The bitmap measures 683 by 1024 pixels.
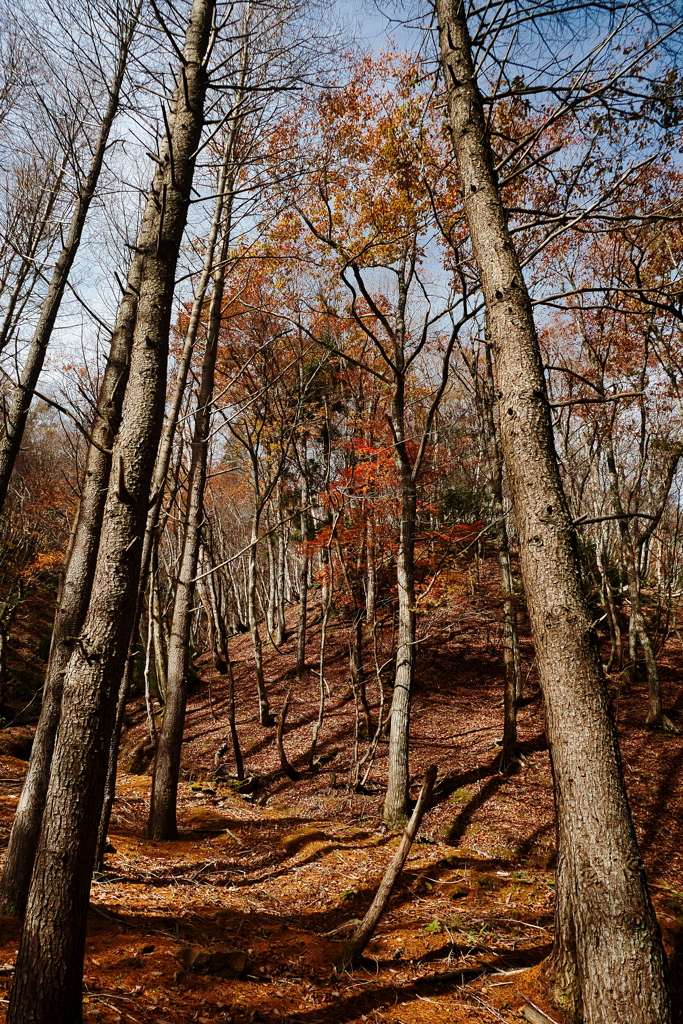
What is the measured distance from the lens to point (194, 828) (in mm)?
7555

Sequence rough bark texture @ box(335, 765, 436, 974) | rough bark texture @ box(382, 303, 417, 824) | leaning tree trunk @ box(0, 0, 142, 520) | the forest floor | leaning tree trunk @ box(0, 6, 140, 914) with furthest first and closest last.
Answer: rough bark texture @ box(382, 303, 417, 824)
leaning tree trunk @ box(0, 0, 142, 520)
leaning tree trunk @ box(0, 6, 140, 914)
rough bark texture @ box(335, 765, 436, 974)
the forest floor

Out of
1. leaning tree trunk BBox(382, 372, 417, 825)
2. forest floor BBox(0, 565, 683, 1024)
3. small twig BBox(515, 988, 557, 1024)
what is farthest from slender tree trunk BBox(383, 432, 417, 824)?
small twig BBox(515, 988, 557, 1024)

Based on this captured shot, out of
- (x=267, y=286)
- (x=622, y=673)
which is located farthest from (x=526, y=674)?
(x=267, y=286)

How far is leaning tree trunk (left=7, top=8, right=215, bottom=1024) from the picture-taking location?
7.96 feet

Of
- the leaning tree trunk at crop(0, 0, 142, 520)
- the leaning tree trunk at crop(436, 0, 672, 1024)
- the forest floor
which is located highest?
the leaning tree trunk at crop(0, 0, 142, 520)

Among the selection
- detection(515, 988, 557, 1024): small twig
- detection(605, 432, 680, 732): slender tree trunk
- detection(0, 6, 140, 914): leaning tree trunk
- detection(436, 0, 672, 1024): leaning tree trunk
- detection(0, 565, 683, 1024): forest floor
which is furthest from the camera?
detection(605, 432, 680, 732): slender tree trunk

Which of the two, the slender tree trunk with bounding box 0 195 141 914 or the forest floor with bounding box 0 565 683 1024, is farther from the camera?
the slender tree trunk with bounding box 0 195 141 914

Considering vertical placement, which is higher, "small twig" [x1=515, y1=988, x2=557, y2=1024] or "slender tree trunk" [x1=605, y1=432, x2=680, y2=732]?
"slender tree trunk" [x1=605, y1=432, x2=680, y2=732]

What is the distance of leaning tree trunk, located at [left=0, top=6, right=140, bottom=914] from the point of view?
168 inches

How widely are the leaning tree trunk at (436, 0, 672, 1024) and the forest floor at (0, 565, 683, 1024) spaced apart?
0.83 meters

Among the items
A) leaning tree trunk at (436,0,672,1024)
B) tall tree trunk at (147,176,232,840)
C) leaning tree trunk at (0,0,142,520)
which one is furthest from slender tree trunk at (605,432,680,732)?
leaning tree trunk at (0,0,142,520)

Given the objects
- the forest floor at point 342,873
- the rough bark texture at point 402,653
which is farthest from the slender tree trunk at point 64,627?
the rough bark texture at point 402,653

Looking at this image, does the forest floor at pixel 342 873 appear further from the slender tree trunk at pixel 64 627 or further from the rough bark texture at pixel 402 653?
the rough bark texture at pixel 402 653

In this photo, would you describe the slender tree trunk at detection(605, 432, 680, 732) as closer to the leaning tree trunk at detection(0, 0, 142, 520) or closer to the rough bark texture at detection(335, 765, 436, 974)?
the rough bark texture at detection(335, 765, 436, 974)
